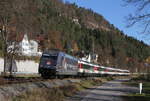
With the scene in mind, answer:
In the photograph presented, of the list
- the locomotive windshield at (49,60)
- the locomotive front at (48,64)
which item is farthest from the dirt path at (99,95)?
the locomotive windshield at (49,60)

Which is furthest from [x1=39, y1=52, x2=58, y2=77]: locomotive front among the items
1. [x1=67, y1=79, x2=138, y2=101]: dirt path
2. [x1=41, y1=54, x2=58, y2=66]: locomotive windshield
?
[x1=67, y1=79, x2=138, y2=101]: dirt path

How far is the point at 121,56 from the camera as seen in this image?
138750mm

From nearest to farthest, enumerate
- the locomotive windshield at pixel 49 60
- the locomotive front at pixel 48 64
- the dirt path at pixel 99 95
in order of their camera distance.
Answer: the dirt path at pixel 99 95, the locomotive front at pixel 48 64, the locomotive windshield at pixel 49 60

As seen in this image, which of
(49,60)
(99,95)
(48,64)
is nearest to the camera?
(99,95)

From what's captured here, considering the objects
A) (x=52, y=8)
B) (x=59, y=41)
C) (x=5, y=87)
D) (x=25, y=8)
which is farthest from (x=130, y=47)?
(x=5, y=87)

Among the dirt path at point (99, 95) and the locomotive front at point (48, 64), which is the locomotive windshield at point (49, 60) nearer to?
the locomotive front at point (48, 64)

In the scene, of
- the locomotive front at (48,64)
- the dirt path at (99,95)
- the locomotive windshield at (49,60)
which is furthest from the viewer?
the locomotive windshield at (49,60)

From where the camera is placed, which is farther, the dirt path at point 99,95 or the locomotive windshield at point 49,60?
the locomotive windshield at point 49,60

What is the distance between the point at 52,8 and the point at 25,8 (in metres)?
111

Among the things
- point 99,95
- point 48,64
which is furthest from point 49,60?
point 99,95

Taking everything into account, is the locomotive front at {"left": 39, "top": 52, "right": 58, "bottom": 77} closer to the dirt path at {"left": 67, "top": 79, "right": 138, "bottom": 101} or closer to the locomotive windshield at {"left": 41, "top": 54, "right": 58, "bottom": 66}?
the locomotive windshield at {"left": 41, "top": 54, "right": 58, "bottom": 66}

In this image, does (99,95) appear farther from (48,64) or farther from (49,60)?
(49,60)

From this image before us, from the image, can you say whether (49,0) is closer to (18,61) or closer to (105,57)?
(105,57)

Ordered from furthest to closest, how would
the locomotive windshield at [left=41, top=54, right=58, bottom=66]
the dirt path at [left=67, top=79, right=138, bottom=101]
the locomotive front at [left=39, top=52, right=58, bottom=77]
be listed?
the locomotive windshield at [left=41, top=54, right=58, bottom=66], the locomotive front at [left=39, top=52, right=58, bottom=77], the dirt path at [left=67, top=79, right=138, bottom=101]
